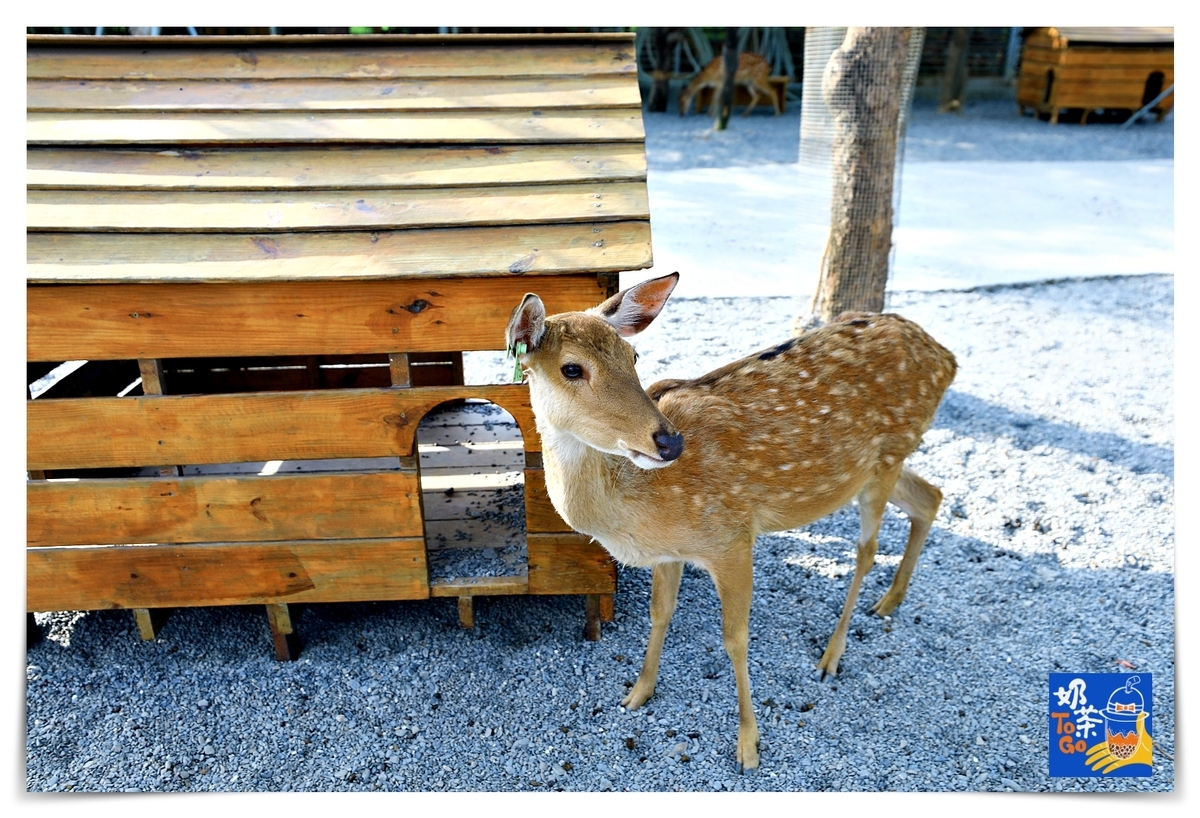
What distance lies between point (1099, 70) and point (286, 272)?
14195 millimetres

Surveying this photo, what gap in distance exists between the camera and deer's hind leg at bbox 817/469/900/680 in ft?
12.2

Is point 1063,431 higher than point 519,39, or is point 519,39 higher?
point 519,39

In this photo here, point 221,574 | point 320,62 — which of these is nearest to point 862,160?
point 320,62

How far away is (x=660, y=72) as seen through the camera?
14.8 meters

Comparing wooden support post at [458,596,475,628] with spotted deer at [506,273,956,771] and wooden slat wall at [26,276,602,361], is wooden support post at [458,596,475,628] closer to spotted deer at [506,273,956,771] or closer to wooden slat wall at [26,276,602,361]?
spotted deer at [506,273,956,771]

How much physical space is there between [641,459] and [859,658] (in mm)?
1835

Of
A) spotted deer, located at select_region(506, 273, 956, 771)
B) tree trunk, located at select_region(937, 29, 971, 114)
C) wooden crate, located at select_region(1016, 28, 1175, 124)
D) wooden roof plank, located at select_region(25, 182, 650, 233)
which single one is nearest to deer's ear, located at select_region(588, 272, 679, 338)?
spotted deer, located at select_region(506, 273, 956, 771)

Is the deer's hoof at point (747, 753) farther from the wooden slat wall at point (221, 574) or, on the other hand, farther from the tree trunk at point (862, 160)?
the tree trunk at point (862, 160)

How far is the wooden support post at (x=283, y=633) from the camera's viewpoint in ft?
12.4

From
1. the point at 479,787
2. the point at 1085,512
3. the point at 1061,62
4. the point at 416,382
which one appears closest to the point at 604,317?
the point at 479,787

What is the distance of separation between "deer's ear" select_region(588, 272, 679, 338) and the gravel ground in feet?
5.31

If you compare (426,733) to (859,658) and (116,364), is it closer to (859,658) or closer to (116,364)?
(859,658)

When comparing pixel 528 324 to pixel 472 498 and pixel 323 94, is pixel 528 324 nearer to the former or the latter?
pixel 323 94

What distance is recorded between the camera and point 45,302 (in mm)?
3246
